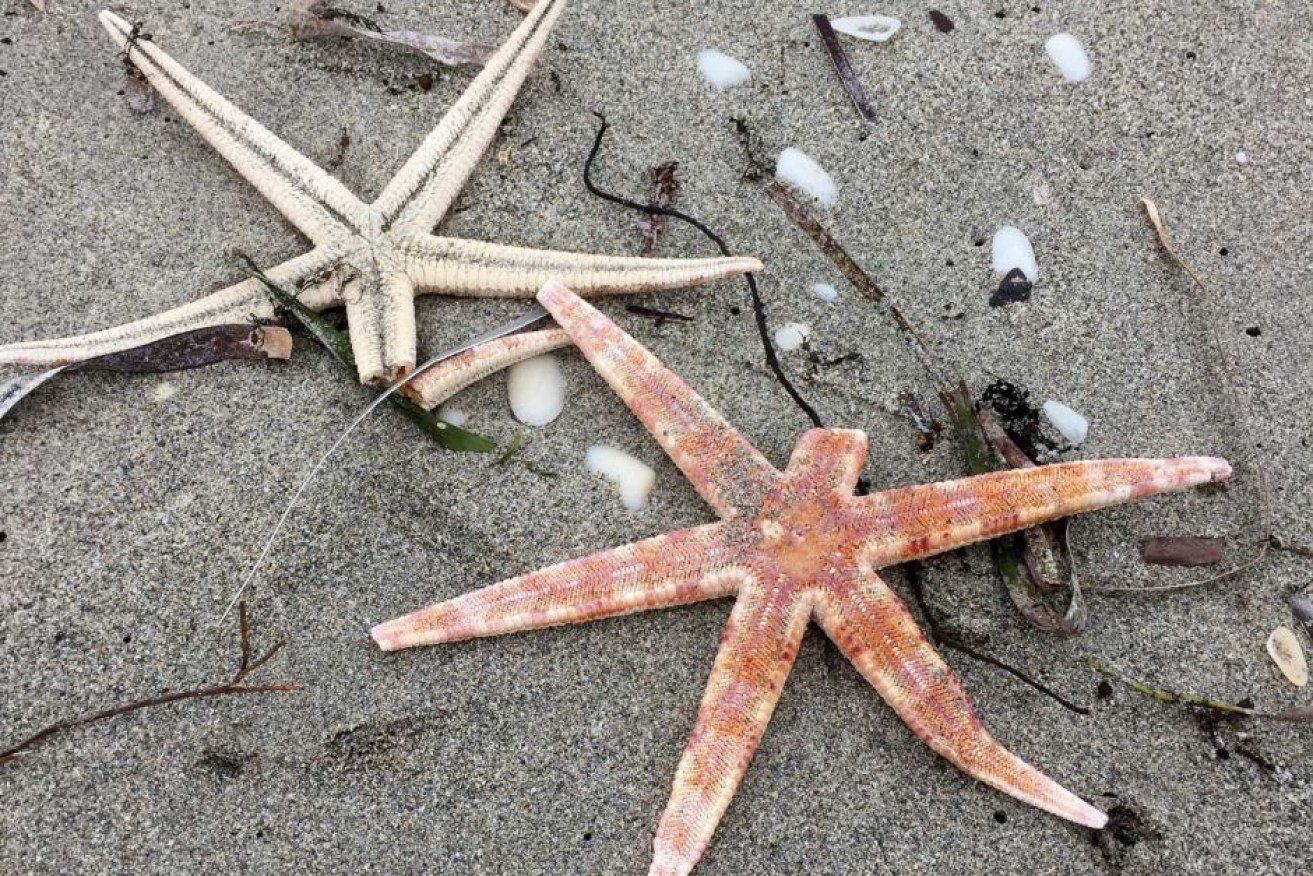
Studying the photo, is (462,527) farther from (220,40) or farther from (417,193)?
(220,40)

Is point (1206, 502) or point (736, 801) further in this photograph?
point (1206, 502)

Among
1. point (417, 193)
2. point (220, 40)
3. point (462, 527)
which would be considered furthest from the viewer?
point (220, 40)

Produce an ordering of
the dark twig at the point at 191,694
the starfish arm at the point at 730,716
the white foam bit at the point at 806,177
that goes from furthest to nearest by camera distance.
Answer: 1. the white foam bit at the point at 806,177
2. the dark twig at the point at 191,694
3. the starfish arm at the point at 730,716

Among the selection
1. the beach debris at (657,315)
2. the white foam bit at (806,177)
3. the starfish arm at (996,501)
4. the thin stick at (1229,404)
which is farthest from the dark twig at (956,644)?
the white foam bit at (806,177)

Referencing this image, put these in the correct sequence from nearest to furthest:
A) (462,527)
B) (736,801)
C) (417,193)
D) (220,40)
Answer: (736,801) < (462,527) < (417,193) < (220,40)

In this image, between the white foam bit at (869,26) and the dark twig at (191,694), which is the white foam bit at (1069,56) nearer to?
the white foam bit at (869,26)

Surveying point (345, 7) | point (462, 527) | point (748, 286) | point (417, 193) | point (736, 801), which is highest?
point (345, 7)

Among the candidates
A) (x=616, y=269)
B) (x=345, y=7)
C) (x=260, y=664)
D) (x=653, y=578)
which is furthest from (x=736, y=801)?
(x=345, y=7)
